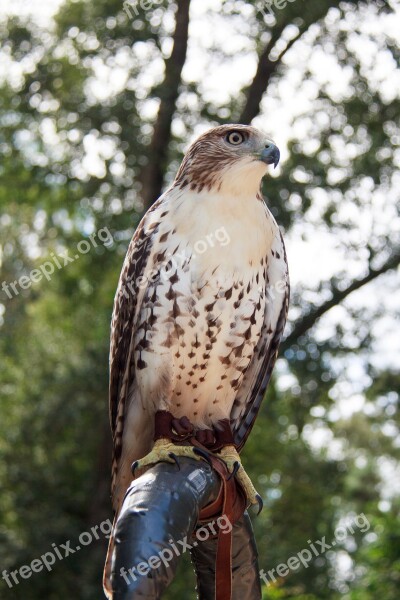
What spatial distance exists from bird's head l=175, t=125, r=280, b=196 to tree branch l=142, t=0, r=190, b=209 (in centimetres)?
731

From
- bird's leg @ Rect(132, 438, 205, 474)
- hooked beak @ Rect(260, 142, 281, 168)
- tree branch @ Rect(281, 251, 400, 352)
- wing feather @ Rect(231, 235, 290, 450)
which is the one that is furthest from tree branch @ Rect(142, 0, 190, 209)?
bird's leg @ Rect(132, 438, 205, 474)

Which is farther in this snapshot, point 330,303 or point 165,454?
point 330,303

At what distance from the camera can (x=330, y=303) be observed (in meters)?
11.6

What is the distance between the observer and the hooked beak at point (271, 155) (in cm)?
390

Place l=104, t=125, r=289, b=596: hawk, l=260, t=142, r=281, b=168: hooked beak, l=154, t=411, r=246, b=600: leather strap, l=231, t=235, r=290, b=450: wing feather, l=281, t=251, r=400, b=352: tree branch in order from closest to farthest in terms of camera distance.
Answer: l=154, t=411, r=246, b=600: leather strap, l=104, t=125, r=289, b=596: hawk, l=260, t=142, r=281, b=168: hooked beak, l=231, t=235, r=290, b=450: wing feather, l=281, t=251, r=400, b=352: tree branch

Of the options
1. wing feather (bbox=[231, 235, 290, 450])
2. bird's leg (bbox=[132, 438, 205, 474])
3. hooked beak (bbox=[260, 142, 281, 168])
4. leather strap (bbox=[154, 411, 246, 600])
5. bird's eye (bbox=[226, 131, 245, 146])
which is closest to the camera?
leather strap (bbox=[154, 411, 246, 600])

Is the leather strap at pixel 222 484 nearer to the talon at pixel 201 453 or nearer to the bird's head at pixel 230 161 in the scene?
the talon at pixel 201 453

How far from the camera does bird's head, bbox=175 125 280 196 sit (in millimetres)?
3920

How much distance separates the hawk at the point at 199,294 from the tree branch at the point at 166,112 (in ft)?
24.1

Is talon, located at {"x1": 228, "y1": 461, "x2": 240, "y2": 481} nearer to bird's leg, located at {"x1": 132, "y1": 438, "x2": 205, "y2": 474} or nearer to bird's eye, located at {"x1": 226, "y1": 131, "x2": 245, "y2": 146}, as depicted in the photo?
bird's leg, located at {"x1": 132, "y1": 438, "x2": 205, "y2": 474}

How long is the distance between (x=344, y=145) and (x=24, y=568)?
21.8 feet

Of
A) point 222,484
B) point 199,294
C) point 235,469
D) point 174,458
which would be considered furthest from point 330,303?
point 174,458

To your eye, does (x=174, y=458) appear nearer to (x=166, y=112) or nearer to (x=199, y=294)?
(x=199, y=294)

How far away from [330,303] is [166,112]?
3.10 m
